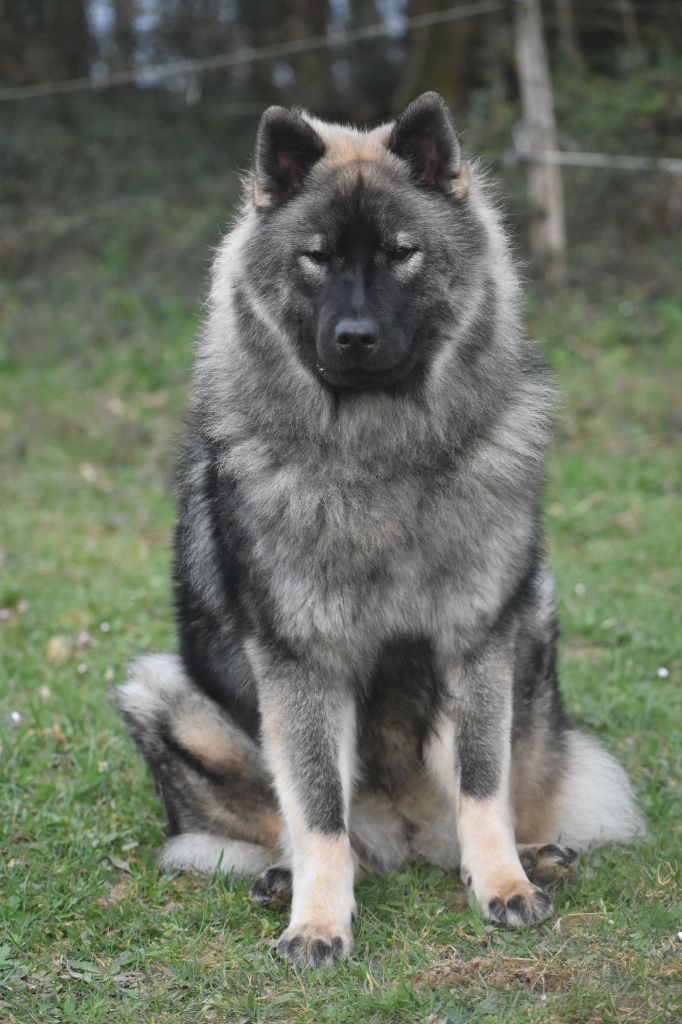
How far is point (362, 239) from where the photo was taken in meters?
3.13

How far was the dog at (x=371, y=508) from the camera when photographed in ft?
10.3

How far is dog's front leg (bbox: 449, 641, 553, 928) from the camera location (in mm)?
3211

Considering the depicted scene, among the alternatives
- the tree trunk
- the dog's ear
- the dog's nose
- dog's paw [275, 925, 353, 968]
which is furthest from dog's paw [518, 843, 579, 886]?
the tree trunk

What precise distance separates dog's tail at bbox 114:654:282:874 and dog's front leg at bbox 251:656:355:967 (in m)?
0.33

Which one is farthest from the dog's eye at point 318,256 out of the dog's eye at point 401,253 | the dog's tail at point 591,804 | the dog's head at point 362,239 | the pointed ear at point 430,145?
the dog's tail at point 591,804

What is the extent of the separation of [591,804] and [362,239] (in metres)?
1.88

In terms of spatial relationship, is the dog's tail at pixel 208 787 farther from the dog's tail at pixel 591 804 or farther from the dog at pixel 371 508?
the dog's tail at pixel 591 804

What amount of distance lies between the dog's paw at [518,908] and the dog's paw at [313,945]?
39 cm

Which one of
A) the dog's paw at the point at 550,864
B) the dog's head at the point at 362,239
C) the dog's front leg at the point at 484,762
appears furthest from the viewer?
the dog's paw at the point at 550,864

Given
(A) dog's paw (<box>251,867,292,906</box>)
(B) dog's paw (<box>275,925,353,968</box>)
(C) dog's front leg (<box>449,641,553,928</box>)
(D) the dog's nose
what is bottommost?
(A) dog's paw (<box>251,867,292,906</box>)

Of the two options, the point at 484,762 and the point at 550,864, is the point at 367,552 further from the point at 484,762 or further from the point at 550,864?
the point at 550,864

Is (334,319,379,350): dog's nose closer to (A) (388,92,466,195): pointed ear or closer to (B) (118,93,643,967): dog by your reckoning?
(B) (118,93,643,967): dog

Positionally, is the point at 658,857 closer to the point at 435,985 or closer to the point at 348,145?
the point at 435,985

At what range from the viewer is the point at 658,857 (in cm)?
340
